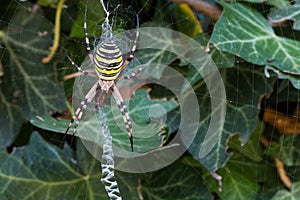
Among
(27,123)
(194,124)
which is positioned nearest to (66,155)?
(27,123)

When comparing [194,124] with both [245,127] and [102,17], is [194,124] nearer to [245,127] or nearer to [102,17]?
[245,127]

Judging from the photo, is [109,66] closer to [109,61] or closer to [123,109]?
[109,61]

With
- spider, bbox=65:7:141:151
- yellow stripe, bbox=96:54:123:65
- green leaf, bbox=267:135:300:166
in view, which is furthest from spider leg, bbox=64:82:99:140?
green leaf, bbox=267:135:300:166

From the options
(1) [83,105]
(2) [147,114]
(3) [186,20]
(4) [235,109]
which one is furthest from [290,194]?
(1) [83,105]

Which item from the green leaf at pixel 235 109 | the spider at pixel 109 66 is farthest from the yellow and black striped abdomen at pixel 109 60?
the green leaf at pixel 235 109

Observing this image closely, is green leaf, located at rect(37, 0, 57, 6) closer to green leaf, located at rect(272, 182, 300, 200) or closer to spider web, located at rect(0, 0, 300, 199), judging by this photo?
spider web, located at rect(0, 0, 300, 199)

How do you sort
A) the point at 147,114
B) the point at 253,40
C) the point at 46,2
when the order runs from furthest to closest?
the point at 46,2, the point at 147,114, the point at 253,40
